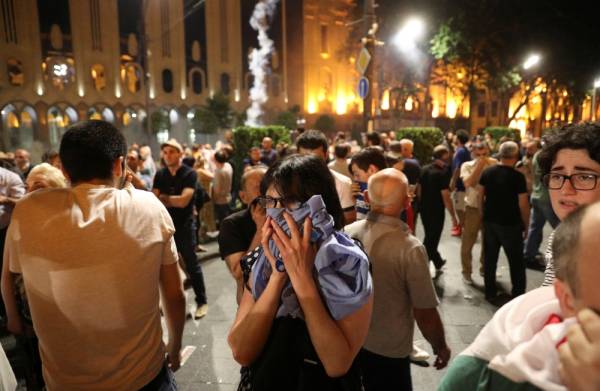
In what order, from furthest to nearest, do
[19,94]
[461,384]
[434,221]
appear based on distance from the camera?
[19,94]
[434,221]
[461,384]

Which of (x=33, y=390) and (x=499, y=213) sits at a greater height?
(x=499, y=213)

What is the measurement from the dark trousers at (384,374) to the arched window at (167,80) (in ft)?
126

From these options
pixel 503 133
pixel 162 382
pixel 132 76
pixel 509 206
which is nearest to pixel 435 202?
pixel 509 206

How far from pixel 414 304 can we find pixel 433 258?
3.90 meters

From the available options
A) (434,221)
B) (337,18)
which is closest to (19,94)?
(337,18)

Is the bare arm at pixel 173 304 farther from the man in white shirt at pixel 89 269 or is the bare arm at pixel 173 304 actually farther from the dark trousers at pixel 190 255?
the dark trousers at pixel 190 255

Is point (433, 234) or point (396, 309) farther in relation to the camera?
point (433, 234)

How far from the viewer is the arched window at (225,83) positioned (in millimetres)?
39938

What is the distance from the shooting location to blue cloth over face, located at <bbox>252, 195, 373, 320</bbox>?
1.44 meters

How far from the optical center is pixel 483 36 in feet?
61.0

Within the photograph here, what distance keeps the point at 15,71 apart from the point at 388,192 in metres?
36.2

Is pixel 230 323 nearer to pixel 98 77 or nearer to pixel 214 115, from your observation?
pixel 214 115

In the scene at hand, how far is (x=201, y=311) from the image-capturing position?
199 inches

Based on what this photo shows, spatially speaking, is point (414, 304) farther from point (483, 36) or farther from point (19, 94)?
point (19, 94)
